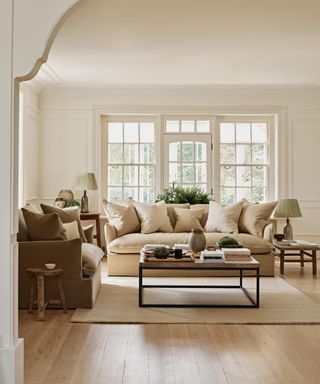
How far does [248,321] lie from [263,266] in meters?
2.24

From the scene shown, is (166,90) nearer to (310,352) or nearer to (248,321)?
(248,321)

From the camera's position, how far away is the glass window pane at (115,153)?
891 cm

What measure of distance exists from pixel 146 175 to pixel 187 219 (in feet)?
5.88

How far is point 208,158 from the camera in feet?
29.1

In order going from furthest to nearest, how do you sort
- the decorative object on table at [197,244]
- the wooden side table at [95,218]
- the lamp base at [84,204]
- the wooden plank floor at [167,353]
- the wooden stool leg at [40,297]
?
the lamp base at [84,204] → the wooden side table at [95,218] → the decorative object on table at [197,244] → the wooden stool leg at [40,297] → the wooden plank floor at [167,353]

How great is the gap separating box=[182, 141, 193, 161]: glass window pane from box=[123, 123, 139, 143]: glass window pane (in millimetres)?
801

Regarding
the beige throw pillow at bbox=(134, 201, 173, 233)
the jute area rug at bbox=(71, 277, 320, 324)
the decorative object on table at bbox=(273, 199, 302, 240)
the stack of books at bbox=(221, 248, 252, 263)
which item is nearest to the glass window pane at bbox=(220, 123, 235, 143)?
the decorative object on table at bbox=(273, 199, 302, 240)

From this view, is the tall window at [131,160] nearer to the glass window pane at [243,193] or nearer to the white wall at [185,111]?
the white wall at [185,111]

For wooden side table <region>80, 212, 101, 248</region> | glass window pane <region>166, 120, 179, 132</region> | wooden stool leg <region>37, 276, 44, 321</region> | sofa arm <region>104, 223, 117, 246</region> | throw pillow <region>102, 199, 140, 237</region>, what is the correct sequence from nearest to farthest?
1. wooden stool leg <region>37, 276, 44, 321</region>
2. sofa arm <region>104, 223, 117, 246</region>
3. throw pillow <region>102, 199, 140, 237</region>
4. wooden side table <region>80, 212, 101, 248</region>
5. glass window pane <region>166, 120, 179, 132</region>

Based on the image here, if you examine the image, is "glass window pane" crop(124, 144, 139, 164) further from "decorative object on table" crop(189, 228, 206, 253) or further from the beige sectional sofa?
"decorative object on table" crop(189, 228, 206, 253)

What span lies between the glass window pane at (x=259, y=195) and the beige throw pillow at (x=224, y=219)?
1.54 metres

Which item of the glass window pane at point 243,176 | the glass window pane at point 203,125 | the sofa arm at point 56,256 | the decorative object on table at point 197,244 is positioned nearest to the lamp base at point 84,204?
the glass window pane at point 203,125

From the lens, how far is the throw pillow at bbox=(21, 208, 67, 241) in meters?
5.02

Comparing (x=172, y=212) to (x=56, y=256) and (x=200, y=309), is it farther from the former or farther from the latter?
(x=56, y=256)
